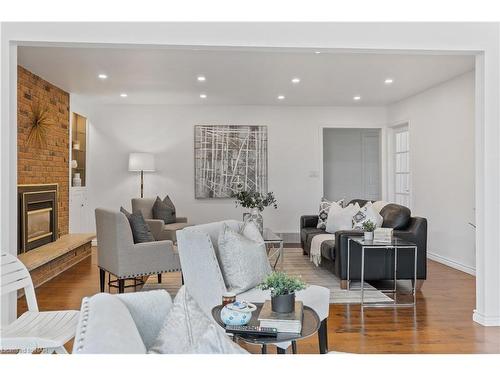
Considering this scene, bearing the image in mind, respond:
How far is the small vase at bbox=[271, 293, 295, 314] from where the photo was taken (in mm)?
2207

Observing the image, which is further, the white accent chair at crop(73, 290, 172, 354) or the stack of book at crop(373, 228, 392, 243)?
the stack of book at crop(373, 228, 392, 243)

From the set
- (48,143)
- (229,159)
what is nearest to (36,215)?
(48,143)

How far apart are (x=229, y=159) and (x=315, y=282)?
3.54 m

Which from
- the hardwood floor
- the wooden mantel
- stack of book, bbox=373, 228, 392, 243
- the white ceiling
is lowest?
the hardwood floor

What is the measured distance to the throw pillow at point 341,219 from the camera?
18.5 ft

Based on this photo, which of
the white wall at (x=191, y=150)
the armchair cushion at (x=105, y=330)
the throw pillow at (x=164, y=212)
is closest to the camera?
the armchair cushion at (x=105, y=330)

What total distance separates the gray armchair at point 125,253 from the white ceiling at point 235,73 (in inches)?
66.0

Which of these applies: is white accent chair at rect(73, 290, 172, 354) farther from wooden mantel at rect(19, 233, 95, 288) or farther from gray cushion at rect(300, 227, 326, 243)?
gray cushion at rect(300, 227, 326, 243)

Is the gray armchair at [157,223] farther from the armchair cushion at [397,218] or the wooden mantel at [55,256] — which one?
the armchair cushion at [397,218]

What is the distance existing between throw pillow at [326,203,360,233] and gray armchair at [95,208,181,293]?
232cm

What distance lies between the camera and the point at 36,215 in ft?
18.2

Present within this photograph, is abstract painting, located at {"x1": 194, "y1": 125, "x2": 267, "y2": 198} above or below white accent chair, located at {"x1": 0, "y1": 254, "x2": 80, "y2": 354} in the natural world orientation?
above

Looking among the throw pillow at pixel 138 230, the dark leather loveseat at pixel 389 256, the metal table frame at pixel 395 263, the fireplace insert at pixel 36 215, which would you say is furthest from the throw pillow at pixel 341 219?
the fireplace insert at pixel 36 215

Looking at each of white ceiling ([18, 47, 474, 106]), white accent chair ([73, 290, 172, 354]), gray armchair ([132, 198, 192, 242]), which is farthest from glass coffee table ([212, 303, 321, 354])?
gray armchair ([132, 198, 192, 242])
